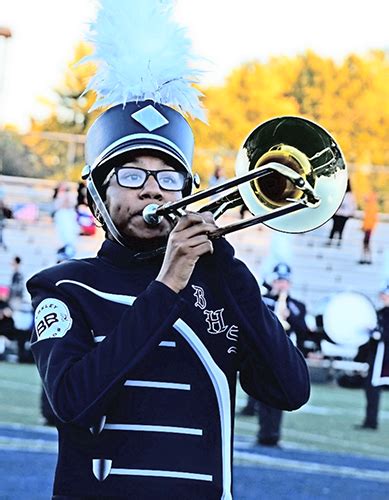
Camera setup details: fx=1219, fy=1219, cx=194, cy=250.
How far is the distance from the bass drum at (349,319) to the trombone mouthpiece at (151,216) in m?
14.5

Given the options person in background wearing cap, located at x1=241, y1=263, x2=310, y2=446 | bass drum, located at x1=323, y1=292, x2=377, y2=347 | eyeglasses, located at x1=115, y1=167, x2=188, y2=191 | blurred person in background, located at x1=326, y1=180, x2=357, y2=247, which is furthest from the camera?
blurred person in background, located at x1=326, y1=180, x2=357, y2=247

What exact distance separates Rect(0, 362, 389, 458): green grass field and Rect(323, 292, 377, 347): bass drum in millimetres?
926

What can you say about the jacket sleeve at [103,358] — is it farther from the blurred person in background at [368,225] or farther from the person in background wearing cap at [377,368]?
the blurred person in background at [368,225]

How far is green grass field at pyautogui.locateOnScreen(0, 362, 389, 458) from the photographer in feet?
40.2

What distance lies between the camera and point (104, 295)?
2.86m

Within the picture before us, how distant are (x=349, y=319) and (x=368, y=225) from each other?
11.0 ft

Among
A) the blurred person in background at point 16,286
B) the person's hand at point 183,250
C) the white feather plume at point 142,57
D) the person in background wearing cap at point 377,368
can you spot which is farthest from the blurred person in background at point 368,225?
the person's hand at point 183,250

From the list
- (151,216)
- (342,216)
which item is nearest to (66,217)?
(342,216)

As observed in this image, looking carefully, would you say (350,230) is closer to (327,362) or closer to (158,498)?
(327,362)

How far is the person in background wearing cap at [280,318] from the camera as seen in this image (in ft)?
37.9

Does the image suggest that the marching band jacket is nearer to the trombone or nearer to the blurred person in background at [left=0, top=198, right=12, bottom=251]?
the trombone

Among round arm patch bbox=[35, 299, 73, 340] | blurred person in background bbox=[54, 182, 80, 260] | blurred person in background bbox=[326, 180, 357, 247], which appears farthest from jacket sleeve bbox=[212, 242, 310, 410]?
blurred person in background bbox=[326, 180, 357, 247]

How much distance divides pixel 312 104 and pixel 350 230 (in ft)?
72.6

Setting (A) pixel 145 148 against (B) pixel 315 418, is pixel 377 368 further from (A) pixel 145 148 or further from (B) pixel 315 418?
(A) pixel 145 148
